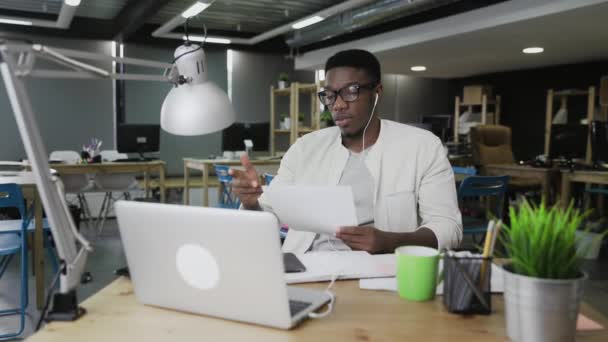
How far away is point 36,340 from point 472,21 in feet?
19.0

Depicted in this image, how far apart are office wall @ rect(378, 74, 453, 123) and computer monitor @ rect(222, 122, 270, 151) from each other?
5118 mm

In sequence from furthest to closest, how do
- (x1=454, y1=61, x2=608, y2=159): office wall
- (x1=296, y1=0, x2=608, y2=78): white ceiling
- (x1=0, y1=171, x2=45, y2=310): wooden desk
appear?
(x1=454, y1=61, x2=608, y2=159): office wall, (x1=296, y1=0, x2=608, y2=78): white ceiling, (x1=0, y1=171, x2=45, y2=310): wooden desk

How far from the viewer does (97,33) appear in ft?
27.0

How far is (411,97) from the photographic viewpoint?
11.5 m

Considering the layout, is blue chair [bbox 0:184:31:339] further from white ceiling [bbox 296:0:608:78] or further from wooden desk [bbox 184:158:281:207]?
white ceiling [bbox 296:0:608:78]

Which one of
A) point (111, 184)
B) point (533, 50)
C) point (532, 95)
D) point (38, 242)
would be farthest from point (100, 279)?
point (532, 95)

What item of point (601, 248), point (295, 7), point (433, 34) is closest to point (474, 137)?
point (433, 34)

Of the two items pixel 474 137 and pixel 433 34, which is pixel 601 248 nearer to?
pixel 474 137

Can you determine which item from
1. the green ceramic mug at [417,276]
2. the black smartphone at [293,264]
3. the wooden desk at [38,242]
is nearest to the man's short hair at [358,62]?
the black smartphone at [293,264]

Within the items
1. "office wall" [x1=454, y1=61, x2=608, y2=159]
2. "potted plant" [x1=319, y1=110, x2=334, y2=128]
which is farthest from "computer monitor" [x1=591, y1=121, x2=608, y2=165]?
"office wall" [x1=454, y1=61, x2=608, y2=159]

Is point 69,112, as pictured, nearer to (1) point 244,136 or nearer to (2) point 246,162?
(1) point 244,136

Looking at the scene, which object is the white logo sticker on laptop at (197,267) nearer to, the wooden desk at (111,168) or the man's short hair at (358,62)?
the man's short hair at (358,62)

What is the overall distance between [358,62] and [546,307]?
1266mm

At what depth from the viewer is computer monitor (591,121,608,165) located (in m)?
5.35
